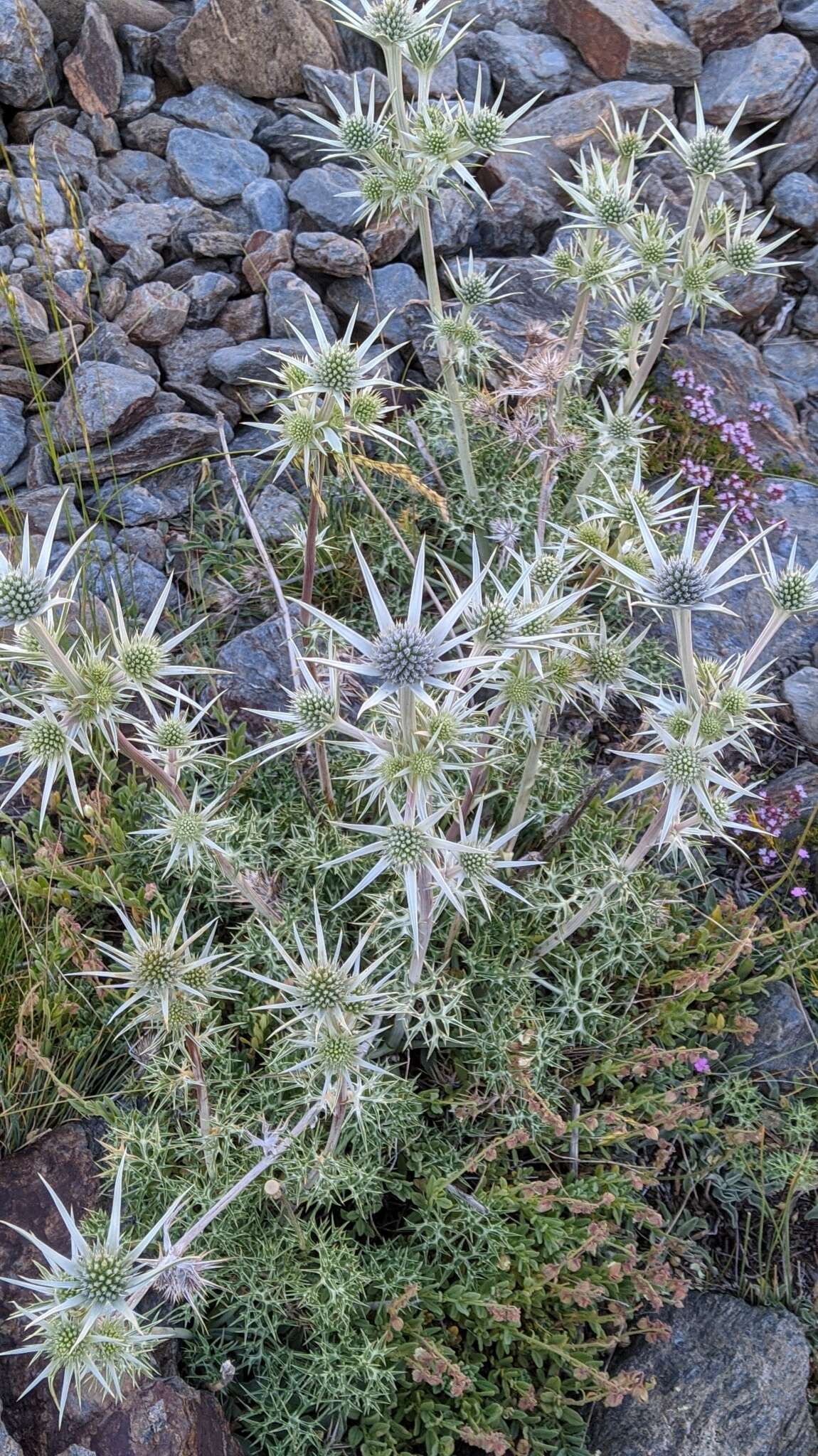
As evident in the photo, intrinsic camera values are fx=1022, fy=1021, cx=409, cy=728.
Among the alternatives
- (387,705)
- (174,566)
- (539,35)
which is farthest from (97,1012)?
(539,35)

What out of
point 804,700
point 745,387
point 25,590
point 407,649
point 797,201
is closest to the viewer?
point 407,649

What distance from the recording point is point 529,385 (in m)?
4.08

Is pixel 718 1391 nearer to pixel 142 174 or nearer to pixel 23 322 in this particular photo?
pixel 23 322

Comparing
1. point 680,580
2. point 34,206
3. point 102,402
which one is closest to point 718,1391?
point 680,580

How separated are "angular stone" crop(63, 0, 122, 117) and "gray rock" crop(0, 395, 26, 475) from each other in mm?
2383

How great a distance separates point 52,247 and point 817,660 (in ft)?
15.2

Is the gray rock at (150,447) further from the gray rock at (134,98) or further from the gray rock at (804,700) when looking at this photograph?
the gray rock at (804,700)

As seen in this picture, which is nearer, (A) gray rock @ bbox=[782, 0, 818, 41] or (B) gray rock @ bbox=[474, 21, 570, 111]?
(B) gray rock @ bbox=[474, 21, 570, 111]

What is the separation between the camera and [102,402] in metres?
5.07

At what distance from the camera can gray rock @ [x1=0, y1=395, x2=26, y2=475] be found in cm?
507

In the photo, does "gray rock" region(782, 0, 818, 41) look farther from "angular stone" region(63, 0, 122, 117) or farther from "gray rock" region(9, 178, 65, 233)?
"gray rock" region(9, 178, 65, 233)

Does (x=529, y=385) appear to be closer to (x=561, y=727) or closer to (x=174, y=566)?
(x=561, y=727)

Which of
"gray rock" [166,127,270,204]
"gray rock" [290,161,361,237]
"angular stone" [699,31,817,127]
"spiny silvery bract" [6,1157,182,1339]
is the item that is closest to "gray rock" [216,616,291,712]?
"spiny silvery bract" [6,1157,182,1339]

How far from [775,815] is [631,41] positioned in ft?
18.4
